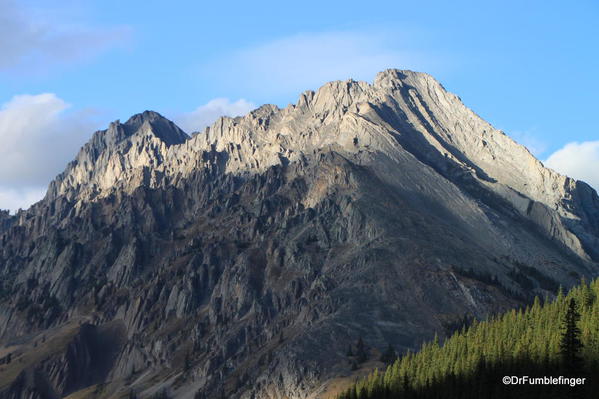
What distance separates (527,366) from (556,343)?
775cm

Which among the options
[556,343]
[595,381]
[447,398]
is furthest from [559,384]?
[447,398]

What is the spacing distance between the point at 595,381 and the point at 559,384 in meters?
6.40

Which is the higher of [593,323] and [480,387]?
[593,323]

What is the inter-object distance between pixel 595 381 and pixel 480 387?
32.6 m

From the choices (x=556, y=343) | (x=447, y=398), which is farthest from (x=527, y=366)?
(x=447, y=398)

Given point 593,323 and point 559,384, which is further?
point 593,323

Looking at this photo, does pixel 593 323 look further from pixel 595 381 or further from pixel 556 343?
pixel 595 381

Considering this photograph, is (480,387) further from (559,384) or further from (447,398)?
(559,384)

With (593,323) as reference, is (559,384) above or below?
below

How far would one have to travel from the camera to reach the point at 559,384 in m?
164

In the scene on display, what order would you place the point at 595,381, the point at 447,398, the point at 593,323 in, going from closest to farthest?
the point at 595,381
the point at 593,323
the point at 447,398

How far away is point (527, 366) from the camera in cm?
18600

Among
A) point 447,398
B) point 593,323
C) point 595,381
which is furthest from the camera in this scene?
point 447,398

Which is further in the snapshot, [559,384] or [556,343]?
[556,343]
